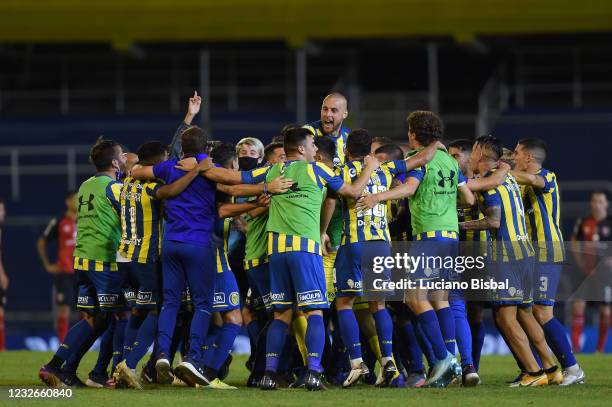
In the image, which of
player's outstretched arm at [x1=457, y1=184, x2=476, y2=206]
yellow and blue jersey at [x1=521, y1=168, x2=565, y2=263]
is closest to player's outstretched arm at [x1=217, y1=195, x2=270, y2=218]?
player's outstretched arm at [x1=457, y1=184, x2=476, y2=206]

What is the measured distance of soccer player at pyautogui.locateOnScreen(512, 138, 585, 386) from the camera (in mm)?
10812

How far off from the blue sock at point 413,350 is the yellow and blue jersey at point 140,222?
237cm

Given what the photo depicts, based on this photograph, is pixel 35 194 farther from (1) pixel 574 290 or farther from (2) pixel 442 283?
(2) pixel 442 283

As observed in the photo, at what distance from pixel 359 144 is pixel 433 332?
171 cm

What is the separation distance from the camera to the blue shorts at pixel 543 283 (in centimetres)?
1096

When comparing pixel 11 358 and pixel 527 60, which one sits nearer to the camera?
pixel 11 358

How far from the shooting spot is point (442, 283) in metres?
10.4

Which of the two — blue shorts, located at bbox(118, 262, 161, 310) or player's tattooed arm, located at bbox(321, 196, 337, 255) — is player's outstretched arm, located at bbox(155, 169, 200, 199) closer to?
blue shorts, located at bbox(118, 262, 161, 310)

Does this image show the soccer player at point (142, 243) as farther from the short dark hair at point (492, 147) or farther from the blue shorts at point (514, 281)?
the blue shorts at point (514, 281)

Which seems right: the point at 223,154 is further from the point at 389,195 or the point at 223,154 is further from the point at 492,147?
the point at 492,147

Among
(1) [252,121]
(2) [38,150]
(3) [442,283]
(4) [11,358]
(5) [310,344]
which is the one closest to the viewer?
(5) [310,344]

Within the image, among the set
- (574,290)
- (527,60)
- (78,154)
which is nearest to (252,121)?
(78,154)

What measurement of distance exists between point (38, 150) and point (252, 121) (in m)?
4.19

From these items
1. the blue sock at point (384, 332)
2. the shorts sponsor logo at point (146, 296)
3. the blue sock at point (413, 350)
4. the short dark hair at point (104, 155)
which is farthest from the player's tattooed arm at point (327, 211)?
the short dark hair at point (104, 155)
